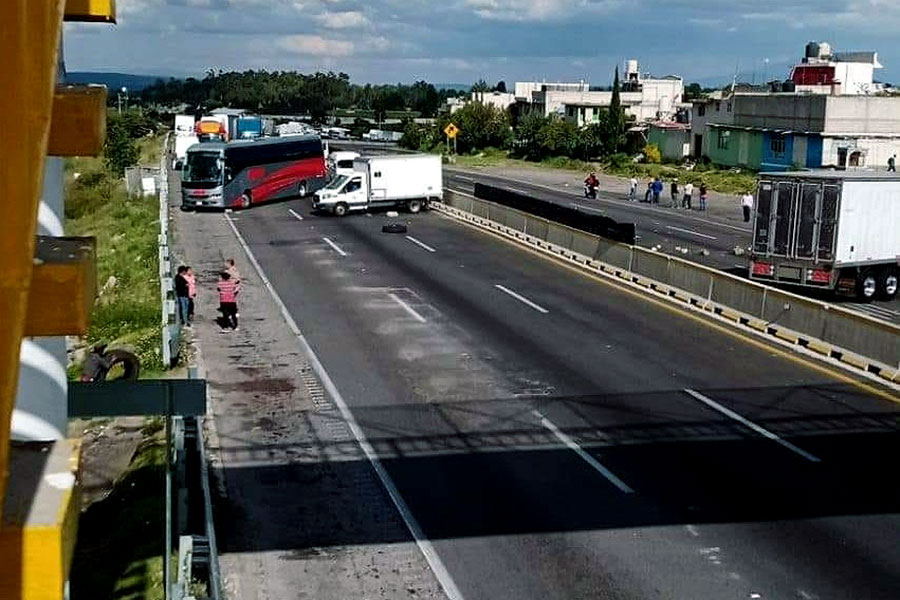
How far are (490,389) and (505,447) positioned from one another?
3354mm

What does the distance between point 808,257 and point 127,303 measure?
1804 centimetres

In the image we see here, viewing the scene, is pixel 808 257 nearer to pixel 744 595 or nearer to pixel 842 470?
pixel 842 470

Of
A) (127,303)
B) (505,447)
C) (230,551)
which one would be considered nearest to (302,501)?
(230,551)

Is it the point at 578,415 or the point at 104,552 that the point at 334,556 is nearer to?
the point at 104,552

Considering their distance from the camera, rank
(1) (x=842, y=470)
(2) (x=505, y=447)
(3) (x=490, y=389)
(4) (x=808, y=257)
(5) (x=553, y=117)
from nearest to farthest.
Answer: (1) (x=842, y=470)
(2) (x=505, y=447)
(3) (x=490, y=389)
(4) (x=808, y=257)
(5) (x=553, y=117)

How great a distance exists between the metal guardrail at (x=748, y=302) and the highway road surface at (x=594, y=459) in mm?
916

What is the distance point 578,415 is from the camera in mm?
18750

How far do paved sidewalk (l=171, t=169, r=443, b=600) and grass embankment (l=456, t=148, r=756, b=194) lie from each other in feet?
165

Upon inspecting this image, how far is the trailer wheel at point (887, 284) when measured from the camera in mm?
30562

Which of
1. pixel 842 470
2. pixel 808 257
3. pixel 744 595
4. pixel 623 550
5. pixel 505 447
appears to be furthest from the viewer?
pixel 808 257

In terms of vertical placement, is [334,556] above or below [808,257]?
below

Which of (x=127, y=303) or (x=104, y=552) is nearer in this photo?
(x=104, y=552)

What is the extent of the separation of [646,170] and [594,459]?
67638mm

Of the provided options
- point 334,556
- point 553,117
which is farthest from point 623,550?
point 553,117
